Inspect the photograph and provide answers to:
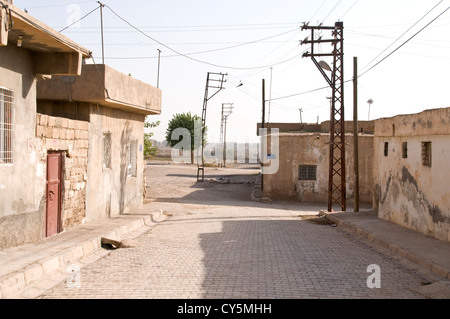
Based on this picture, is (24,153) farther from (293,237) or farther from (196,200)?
(196,200)

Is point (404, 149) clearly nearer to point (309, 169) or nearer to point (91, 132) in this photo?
point (91, 132)

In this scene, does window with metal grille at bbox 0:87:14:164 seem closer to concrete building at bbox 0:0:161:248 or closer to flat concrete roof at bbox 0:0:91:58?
concrete building at bbox 0:0:161:248

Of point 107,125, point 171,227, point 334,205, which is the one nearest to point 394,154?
point 171,227

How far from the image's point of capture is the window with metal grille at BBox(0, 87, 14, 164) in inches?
380

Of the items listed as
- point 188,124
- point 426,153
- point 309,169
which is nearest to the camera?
point 426,153

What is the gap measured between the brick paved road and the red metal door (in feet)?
5.80

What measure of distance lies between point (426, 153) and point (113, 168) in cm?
891

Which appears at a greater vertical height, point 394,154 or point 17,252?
point 394,154

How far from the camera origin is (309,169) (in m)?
30.1

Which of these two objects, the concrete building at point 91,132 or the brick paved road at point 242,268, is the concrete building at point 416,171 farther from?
the concrete building at point 91,132

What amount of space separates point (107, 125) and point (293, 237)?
20.4 ft

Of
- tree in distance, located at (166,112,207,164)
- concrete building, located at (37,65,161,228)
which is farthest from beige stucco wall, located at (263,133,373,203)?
tree in distance, located at (166,112,207,164)

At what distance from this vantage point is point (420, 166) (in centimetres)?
1384

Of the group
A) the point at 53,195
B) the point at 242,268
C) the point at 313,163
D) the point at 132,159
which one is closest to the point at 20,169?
the point at 53,195
